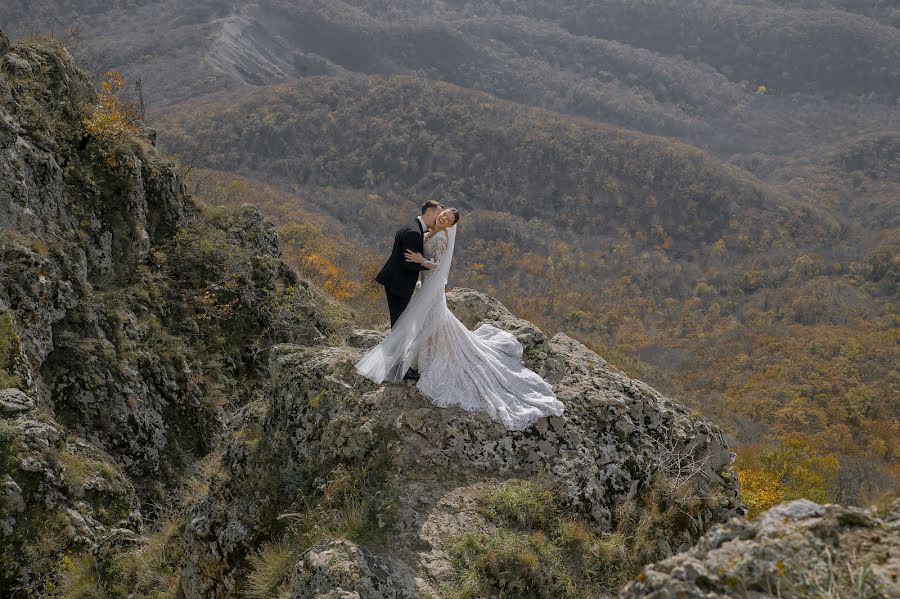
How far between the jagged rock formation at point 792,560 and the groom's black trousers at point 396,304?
164 inches

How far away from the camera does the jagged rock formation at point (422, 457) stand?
5738 millimetres

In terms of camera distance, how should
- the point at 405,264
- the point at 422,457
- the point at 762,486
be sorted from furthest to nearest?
1. the point at 762,486
2. the point at 405,264
3. the point at 422,457

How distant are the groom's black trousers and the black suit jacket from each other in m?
0.05

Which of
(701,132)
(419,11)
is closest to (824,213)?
(701,132)

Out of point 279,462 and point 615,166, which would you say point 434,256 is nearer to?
point 279,462

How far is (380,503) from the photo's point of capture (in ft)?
18.1

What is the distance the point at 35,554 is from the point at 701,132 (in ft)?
385

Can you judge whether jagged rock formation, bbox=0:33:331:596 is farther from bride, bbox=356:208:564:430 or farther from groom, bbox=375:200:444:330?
groom, bbox=375:200:444:330

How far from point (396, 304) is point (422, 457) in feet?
5.48

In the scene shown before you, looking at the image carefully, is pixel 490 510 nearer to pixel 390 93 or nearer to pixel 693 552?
pixel 693 552

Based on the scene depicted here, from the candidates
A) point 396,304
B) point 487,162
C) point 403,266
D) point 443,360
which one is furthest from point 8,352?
point 487,162

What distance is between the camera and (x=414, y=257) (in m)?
6.44

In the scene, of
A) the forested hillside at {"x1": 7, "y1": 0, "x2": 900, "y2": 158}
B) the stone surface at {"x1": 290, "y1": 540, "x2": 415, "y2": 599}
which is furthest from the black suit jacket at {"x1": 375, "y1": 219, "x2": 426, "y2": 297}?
the forested hillside at {"x1": 7, "y1": 0, "x2": 900, "y2": 158}

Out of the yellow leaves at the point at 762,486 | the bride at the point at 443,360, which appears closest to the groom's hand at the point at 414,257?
the bride at the point at 443,360
